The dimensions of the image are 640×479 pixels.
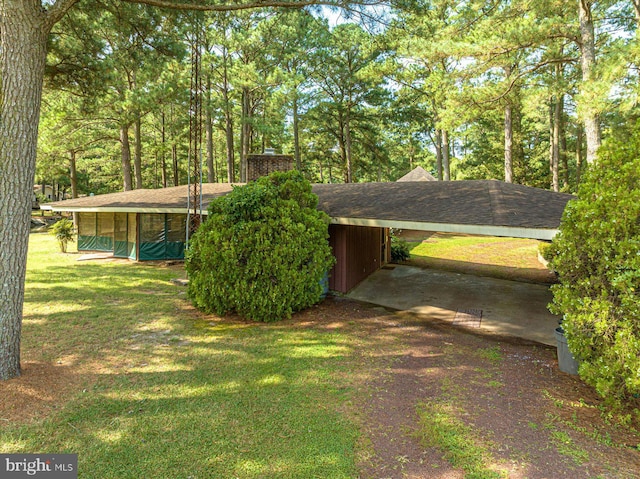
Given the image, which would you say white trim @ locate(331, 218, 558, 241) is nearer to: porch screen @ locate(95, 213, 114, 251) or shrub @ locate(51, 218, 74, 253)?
porch screen @ locate(95, 213, 114, 251)

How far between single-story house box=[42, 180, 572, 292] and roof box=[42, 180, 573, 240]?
1 cm

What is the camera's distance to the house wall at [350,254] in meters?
8.71

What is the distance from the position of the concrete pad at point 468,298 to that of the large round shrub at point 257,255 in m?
2.43

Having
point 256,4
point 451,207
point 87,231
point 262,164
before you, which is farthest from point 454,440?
point 87,231

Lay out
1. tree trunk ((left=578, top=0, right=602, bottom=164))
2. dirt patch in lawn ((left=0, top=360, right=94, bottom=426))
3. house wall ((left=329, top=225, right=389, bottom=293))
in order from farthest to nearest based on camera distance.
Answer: tree trunk ((left=578, top=0, right=602, bottom=164))
house wall ((left=329, top=225, right=389, bottom=293))
dirt patch in lawn ((left=0, top=360, right=94, bottom=426))

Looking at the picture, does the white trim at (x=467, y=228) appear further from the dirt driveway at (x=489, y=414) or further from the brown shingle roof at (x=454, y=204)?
the dirt driveway at (x=489, y=414)

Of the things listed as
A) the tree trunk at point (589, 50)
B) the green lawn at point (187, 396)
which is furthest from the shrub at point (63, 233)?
the tree trunk at point (589, 50)

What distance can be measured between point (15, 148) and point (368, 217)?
5601 mm

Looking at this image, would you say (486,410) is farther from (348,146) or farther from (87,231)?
(348,146)

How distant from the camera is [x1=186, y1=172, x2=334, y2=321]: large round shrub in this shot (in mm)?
6441

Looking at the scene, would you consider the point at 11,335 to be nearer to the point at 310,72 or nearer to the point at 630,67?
the point at 630,67

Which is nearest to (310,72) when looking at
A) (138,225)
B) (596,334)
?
(138,225)

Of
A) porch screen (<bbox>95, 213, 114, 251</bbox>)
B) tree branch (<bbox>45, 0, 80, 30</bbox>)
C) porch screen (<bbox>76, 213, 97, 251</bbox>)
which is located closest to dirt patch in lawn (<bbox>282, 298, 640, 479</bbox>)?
tree branch (<bbox>45, 0, 80, 30</bbox>)

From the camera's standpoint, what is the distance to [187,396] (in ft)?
13.4
